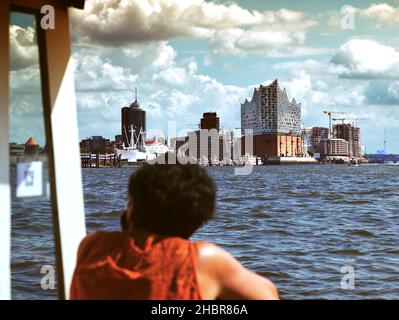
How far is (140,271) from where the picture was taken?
1.48 m

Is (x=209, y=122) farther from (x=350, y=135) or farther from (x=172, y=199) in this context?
(x=172, y=199)

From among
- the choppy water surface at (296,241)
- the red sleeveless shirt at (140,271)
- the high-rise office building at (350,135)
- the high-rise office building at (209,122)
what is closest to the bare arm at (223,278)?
the red sleeveless shirt at (140,271)

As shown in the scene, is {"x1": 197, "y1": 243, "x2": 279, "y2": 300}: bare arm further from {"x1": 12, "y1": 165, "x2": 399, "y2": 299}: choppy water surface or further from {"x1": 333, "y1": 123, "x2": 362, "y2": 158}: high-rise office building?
{"x1": 333, "y1": 123, "x2": 362, "y2": 158}: high-rise office building

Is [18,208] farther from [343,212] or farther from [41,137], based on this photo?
[343,212]

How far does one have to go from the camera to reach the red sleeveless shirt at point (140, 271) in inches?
58.1

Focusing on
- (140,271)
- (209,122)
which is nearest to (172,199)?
(140,271)

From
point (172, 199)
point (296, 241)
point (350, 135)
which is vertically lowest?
point (296, 241)

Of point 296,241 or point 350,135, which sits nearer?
point 296,241

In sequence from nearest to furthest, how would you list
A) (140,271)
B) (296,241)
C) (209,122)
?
(140,271) → (296,241) → (209,122)

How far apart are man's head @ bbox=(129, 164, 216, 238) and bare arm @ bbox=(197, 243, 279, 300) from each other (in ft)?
0.27

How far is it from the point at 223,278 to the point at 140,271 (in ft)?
0.62

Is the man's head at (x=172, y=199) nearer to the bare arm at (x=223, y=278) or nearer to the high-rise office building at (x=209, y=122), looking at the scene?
the bare arm at (x=223, y=278)

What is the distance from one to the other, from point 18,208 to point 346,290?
10.1 metres

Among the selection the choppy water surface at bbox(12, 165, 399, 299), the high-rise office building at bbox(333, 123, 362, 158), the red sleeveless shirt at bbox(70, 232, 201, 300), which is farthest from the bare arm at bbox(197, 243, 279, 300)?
the high-rise office building at bbox(333, 123, 362, 158)
